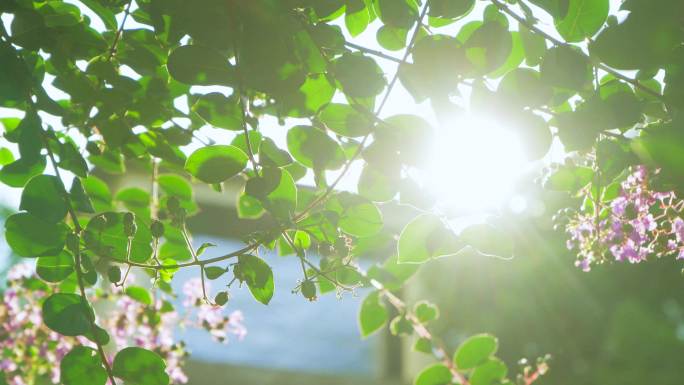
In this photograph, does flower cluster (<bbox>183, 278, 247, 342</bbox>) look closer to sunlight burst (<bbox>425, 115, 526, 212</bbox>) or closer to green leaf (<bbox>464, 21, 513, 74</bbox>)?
sunlight burst (<bbox>425, 115, 526, 212</bbox>)

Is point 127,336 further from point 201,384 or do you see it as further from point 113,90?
point 201,384

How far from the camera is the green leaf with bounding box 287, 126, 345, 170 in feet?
2.86

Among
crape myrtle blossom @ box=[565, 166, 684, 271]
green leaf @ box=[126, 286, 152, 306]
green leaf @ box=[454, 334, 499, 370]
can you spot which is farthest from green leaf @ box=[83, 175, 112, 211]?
crape myrtle blossom @ box=[565, 166, 684, 271]

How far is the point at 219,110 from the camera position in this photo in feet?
2.88

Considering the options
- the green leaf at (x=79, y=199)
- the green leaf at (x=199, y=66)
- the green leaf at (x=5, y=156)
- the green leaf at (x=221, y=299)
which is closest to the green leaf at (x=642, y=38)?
the green leaf at (x=199, y=66)

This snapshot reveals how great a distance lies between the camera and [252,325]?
690 cm

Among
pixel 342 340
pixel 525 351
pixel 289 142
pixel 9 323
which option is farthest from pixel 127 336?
pixel 525 351

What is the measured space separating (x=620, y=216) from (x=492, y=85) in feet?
0.97

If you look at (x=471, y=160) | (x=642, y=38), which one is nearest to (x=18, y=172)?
(x=471, y=160)

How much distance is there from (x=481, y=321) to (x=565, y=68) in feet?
24.5

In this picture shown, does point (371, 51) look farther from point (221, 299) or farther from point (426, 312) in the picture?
point (426, 312)

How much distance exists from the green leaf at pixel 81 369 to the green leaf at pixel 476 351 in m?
0.62

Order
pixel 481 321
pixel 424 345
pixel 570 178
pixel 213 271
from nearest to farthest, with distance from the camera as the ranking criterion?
pixel 213 271 < pixel 570 178 < pixel 424 345 < pixel 481 321

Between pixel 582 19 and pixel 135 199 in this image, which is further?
pixel 135 199
